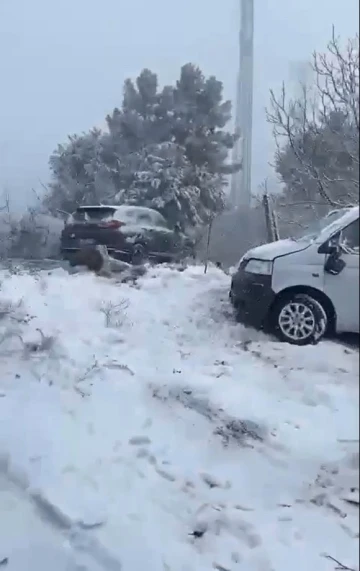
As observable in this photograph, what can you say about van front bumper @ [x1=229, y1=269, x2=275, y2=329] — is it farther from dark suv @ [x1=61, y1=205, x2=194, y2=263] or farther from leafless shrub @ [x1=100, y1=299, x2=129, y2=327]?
leafless shrub @ [x1=100, y1=299, x2=129, y2=327]

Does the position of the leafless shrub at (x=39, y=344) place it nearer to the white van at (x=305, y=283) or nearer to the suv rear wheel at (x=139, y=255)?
the suv rear wheel at (x=139, y=255)

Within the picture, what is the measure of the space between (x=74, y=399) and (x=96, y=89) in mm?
822

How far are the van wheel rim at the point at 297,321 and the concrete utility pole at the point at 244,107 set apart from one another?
0.35m

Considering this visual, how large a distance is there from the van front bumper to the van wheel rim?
42mm

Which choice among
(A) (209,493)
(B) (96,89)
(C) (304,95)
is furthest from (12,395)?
(C) (304,95)

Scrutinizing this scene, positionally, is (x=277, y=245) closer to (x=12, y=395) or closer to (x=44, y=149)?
(x=44, y=149)

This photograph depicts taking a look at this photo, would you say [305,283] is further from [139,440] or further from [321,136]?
[139,440]

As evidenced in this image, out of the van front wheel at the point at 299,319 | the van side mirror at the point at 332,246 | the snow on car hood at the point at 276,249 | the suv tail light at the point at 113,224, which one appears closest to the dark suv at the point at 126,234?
the suv tail light at the point at 113,224

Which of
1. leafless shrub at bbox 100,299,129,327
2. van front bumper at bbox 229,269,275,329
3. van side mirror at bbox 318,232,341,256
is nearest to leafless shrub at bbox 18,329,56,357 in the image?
leafless shrub at bbox 100,299,129,327

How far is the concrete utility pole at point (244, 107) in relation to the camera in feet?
4.83

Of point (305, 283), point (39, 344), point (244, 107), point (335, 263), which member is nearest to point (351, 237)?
point (335, 263)

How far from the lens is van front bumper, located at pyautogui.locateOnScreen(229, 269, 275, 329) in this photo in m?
1.24

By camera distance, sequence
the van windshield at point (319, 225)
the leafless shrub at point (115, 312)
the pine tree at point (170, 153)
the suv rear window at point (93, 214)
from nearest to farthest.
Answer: the van windshield at point (319, 225) < the pine tree at point (170, 153) < the suv rear window at point (93, 214) < the leafless shrub at point (115, 312)

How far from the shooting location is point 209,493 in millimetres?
1611
